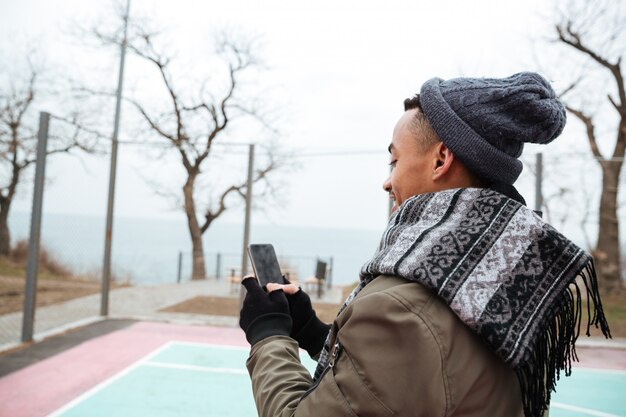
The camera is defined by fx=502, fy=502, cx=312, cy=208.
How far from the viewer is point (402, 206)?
1.16 metres

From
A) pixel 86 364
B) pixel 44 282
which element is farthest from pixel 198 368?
pixel 44 282

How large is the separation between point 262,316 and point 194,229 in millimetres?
11278

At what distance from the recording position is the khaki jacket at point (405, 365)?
0.91 m

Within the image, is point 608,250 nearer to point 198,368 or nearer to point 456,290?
point 198,368

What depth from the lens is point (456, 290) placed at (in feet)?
3.05

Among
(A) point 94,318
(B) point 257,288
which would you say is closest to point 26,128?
(A) point 94,318

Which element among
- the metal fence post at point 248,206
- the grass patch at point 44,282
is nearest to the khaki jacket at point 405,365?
the metal fence post at point 248,206

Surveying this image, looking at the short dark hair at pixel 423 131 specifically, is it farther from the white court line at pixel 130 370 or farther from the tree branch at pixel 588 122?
the tree branch at pixel 588 122

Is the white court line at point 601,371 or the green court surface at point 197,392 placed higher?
the white court line at point 601,371

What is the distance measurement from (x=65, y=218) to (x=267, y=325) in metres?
7.00

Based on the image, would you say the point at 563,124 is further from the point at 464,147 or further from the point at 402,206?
the point at 402,206

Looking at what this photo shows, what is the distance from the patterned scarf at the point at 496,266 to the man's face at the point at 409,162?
106 millimetres

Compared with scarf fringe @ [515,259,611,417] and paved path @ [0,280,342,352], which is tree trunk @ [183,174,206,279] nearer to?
paved path @ [0,280,342,352]

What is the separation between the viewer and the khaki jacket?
909 millimetres
